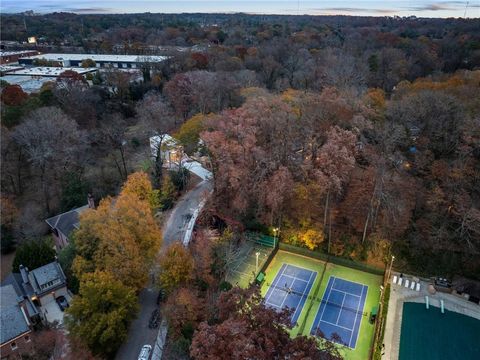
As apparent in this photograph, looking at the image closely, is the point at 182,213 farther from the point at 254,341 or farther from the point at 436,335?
the point at 436,335

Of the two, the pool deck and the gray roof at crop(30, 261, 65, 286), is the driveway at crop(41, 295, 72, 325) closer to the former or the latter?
the gray roof at crop(30, 261, 65, 286)

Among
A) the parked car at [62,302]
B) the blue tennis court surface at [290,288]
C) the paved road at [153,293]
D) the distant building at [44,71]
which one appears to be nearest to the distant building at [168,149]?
the paved road at [153,293]

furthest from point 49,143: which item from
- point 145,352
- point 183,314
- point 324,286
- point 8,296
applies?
point 324,286

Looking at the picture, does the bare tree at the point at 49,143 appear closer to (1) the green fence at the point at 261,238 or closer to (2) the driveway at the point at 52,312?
(2) the driveway at the point at 52,312

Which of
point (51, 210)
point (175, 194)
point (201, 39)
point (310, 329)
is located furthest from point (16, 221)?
point (201, 39)

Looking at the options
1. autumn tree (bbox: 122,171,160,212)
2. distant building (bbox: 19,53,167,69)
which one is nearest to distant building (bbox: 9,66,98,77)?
distant building (bbox: 19,53,167,69)

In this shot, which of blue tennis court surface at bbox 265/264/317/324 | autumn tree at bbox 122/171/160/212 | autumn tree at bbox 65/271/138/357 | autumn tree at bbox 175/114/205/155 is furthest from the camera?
autumn tree at bbox 175/114/205/155
